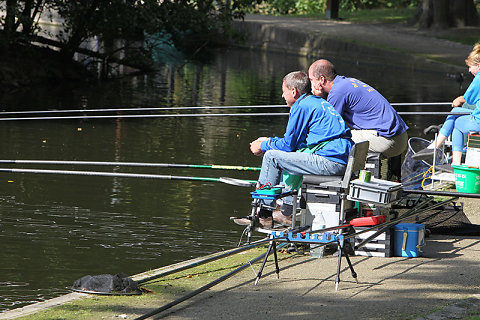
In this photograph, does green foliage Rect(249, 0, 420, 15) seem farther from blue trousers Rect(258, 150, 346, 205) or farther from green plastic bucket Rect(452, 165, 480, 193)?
blue trousers Rect(258, 150, 346, 205)

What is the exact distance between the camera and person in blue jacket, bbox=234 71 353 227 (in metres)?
5.84

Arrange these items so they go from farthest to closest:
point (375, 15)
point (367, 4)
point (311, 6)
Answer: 1. point (367, 4)
2. point (311, 6)
3. point (375, 15)

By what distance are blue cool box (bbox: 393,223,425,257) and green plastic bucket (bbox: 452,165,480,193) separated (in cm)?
121

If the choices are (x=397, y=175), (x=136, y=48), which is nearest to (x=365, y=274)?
(x=397, y=175)

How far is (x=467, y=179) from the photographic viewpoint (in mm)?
6879

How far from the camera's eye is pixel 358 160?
568 centimetres

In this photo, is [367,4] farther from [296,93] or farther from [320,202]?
[320,202]

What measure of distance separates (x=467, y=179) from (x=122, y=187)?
4058mm

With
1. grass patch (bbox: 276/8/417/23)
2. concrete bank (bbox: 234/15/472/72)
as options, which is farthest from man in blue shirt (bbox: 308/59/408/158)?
grass patch (bbox: 276/8/417/23)

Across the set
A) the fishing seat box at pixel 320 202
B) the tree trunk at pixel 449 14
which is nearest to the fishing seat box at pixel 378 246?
the fishing seat box at pixel 320 202

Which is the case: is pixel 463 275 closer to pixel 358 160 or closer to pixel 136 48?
pixel 358 160

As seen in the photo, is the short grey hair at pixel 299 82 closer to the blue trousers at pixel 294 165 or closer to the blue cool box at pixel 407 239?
the blue trousers at pixel 294 165

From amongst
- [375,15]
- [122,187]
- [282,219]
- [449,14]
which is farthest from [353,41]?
[282,219]

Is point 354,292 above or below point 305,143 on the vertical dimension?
below
